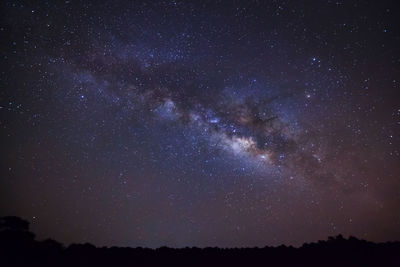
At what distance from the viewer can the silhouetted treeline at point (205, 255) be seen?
7426mm

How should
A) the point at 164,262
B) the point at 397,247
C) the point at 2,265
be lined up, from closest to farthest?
the point at 2,265, the point at 164,262, the point at 397,247

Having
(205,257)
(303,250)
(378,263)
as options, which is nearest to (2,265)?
(205,257)

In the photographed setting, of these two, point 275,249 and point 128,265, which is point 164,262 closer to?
point 128,265

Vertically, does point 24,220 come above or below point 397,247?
above

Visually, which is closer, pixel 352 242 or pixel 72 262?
pixel 72 262

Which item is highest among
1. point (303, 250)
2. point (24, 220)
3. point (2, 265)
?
point (24, 220)

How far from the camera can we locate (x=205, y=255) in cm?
846

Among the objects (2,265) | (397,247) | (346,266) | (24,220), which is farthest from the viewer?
(24,220)

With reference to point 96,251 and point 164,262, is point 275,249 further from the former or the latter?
point 96,251

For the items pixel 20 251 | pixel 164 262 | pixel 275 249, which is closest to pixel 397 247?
pixel 275 249

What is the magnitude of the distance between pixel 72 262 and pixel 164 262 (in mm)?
2081

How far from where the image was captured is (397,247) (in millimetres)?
9500

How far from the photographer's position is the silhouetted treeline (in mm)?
7426

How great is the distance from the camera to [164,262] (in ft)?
26.4
